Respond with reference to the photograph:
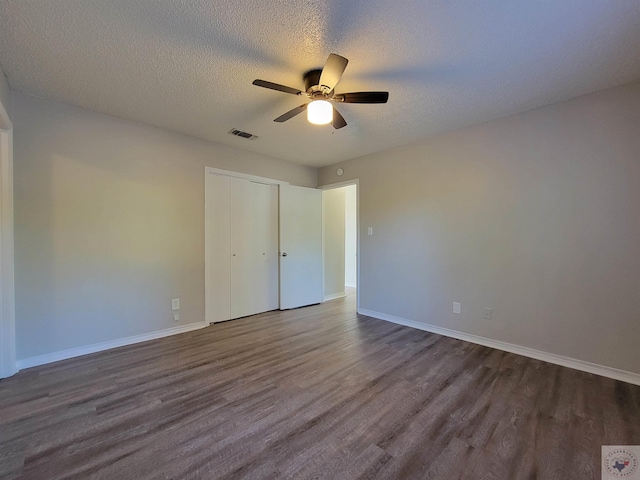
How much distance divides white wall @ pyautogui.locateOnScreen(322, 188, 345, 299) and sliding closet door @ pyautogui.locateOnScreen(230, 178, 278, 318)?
1.08m

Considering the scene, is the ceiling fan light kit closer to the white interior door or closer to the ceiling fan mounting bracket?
the ceiling fan mounting bracket

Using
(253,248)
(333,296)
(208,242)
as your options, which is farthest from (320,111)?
(333,296)

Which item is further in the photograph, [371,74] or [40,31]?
[371,74]

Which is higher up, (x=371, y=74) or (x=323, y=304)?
(x=371, y=74)

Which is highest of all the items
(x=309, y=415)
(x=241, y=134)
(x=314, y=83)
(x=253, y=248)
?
(x=241, y=134)

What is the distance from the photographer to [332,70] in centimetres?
180

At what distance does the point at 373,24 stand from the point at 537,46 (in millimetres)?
1164

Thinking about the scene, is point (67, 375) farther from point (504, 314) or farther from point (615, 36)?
point (615, 36)

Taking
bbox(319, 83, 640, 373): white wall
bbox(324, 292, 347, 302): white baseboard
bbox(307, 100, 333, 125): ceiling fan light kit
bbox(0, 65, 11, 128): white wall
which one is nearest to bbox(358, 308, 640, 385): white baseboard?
bbox(319, 83, 640, 373): white wall

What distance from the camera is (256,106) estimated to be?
104 inches

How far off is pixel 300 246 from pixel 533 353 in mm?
3350

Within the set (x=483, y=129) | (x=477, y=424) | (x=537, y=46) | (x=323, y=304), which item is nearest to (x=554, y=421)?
(x=477, y=424)

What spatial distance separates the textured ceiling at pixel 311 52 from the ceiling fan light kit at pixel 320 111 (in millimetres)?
257

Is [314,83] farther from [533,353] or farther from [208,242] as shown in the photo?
[533,353]
